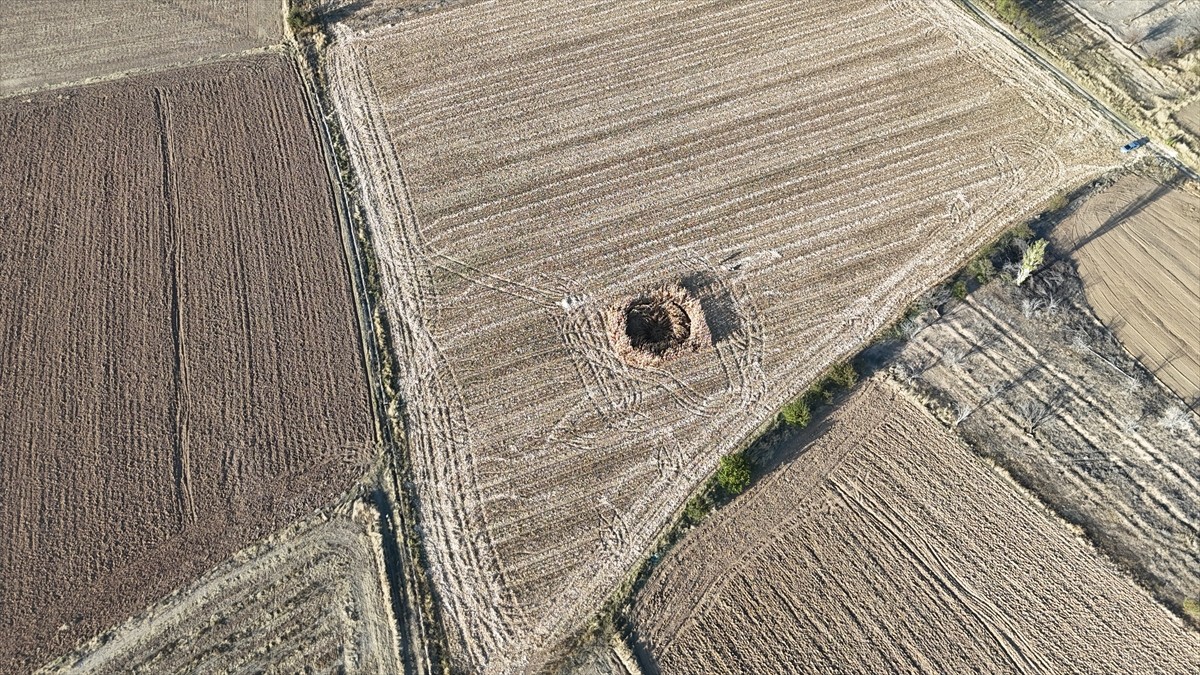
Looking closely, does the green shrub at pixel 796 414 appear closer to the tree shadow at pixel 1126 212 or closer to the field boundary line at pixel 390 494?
the field boundary line at pixel 390 494

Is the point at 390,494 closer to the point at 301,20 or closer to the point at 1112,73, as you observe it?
the point at 301,20

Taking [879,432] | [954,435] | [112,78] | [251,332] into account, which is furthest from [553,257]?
[112,78]

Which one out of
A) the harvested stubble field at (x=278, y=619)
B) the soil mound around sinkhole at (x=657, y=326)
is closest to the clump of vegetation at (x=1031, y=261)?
the soil mound around sinkhole at (x=657, y=326)

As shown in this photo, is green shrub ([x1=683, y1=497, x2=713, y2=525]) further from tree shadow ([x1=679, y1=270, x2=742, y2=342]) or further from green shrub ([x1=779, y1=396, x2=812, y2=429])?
tree shadow ([x1=679, y1=270, x2=742, y2=342])

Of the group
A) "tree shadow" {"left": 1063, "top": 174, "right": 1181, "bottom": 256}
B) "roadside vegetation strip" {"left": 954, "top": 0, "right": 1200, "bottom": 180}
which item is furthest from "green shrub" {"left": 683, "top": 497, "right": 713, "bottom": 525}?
"roadside vegetation strip" {"left": 954, "top": 0, "right": 1200, "bottom": 180}

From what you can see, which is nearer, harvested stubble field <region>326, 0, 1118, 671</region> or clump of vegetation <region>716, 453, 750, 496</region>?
clump of vegetation <region>716, 453, 750, 496</region>
